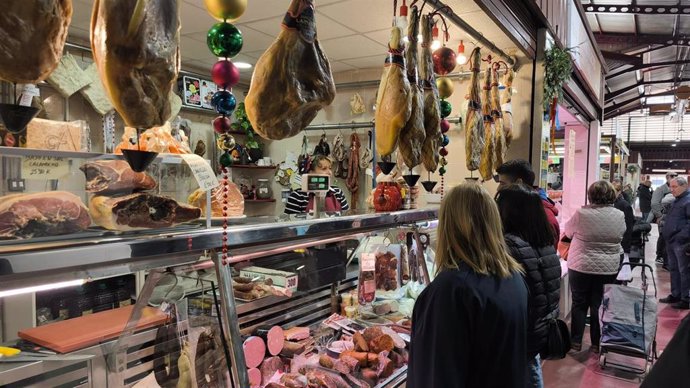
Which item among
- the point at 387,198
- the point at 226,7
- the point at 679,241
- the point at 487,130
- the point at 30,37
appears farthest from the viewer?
the point at 679,241

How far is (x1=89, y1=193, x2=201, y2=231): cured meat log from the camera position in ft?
3.91

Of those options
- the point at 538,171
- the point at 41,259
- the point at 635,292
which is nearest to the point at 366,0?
the point at 538,171

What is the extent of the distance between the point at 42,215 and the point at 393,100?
1.35 meters

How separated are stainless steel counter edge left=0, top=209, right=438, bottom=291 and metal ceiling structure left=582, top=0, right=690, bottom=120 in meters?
7.63

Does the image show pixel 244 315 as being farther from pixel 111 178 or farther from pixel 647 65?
pixel 647 65

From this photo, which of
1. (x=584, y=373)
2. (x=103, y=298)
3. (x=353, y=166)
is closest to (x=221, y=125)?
(x=103, y=298)

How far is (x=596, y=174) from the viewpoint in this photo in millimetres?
9438

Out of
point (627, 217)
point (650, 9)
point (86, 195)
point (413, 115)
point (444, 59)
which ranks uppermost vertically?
point (650, 9)

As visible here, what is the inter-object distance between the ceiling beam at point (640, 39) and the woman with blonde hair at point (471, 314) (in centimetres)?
886

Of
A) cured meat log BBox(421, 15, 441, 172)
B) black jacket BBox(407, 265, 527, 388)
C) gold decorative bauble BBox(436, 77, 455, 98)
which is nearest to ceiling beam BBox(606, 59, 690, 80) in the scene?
gold decorative bauble BBox(436, 77, 455, 98)

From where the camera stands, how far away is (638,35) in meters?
9.13

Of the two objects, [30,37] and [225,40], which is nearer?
[30,37]

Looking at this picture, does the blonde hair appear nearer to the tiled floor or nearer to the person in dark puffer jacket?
the person in dark puffer jacket

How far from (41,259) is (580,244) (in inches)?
213
